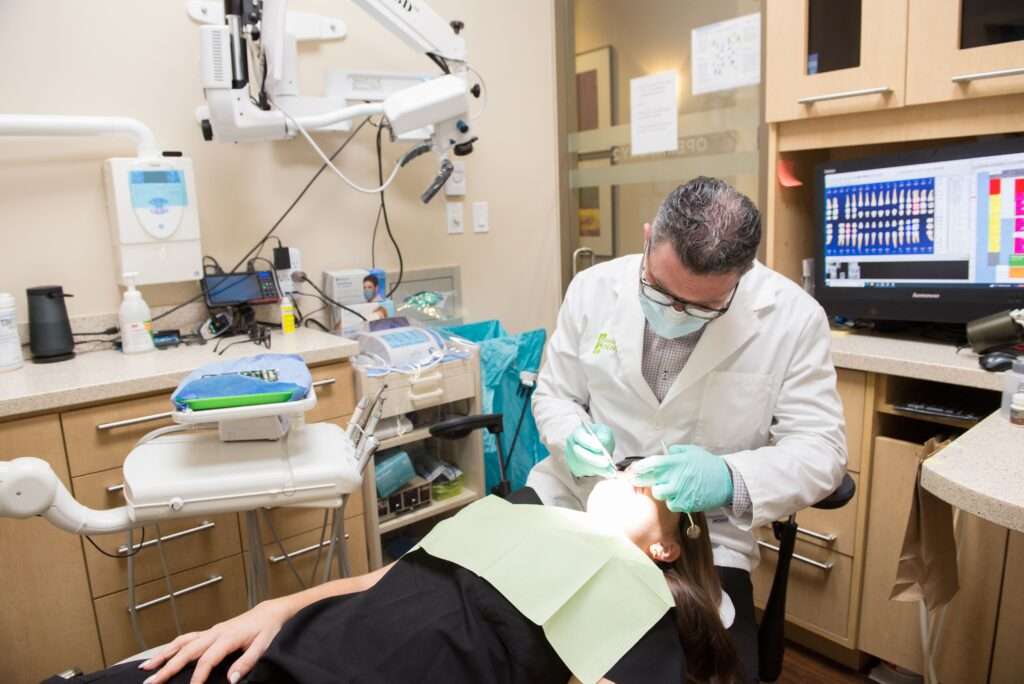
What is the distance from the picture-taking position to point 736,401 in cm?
137

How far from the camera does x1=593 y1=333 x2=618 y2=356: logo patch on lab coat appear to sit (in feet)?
4.82

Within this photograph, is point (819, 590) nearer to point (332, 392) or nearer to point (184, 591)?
point (332, 392)

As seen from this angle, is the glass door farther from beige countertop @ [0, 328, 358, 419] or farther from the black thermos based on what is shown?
the black thermos

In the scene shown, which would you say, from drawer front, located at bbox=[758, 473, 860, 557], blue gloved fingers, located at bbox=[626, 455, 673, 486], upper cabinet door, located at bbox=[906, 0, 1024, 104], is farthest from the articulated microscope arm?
upper cabinet door, located at bbox=[906, 0, 1024, 104]

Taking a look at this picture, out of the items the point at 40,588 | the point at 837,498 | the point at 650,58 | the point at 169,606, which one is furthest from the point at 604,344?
the point at 650,58

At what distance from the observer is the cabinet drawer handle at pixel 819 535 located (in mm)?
1774

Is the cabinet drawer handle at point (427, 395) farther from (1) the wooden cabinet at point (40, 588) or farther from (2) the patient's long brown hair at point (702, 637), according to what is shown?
(2) the patient's long brown hair at point (702, 637)

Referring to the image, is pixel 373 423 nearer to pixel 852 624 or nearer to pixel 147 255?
pixel 147 255

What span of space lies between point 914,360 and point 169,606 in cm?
183

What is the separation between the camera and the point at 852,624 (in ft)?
5.81

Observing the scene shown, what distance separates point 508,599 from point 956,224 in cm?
146

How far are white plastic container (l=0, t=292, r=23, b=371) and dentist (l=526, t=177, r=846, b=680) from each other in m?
1.24

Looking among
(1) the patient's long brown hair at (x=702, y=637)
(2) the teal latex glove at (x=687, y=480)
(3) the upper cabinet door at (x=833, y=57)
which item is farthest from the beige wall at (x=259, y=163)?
(1) the patient's long brown hair at (x=702, y=637)

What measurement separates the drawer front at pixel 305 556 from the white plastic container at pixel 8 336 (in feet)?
2.44
